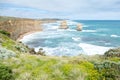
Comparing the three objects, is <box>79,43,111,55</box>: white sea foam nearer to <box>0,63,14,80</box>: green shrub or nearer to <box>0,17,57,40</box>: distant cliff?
<box>0,17,57,40</box>: distant cliff

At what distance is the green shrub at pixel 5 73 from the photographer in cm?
775

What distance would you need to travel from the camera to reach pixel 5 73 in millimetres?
7867

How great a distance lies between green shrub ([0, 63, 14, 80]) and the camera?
25.4 ft

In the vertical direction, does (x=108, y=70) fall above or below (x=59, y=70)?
above

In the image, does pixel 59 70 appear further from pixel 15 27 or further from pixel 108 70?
pixel 15 27

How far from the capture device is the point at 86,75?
7738 millimetres

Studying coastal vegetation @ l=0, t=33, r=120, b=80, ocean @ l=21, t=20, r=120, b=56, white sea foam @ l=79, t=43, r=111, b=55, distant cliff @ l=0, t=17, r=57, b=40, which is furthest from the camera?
distant cliff @ l=0, t=17, r=57, b=40

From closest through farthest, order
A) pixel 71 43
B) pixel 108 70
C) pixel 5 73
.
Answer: pixel 5 73 → pixel 108 70 → pixel 71 43

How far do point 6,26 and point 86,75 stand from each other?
50951mm

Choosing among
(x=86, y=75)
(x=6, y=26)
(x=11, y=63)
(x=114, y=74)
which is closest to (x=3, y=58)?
(x=11, y=63)

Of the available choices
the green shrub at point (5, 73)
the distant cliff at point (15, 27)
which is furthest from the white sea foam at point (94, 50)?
the green shrub at point (5, 73)

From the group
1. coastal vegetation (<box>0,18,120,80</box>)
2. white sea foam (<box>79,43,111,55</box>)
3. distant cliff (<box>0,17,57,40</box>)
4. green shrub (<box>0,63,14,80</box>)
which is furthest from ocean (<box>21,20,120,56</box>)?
green shrub (<box>0,63,14,80</box>)

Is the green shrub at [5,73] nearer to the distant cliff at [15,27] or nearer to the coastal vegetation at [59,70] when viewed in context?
the coastal vegetation at [59,70]

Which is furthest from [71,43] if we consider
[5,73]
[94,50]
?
[5,73]
